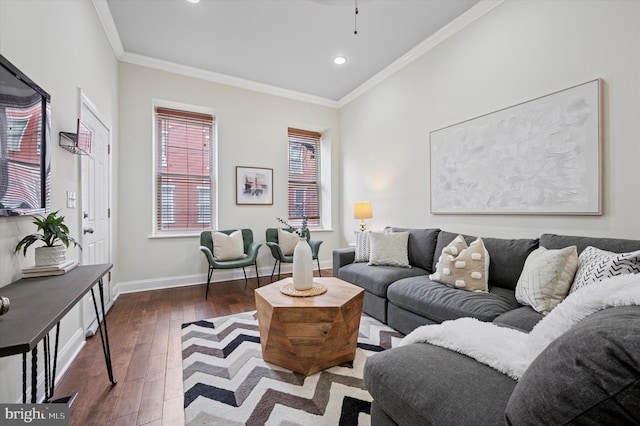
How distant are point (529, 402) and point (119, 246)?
167 inches

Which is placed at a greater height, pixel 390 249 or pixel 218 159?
pixel 218 159

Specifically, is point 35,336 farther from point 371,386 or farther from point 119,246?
point 119,246

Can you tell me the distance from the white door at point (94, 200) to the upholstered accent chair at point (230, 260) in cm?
102

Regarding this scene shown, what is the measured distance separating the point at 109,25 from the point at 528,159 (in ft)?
14.2

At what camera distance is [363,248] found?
320 cm

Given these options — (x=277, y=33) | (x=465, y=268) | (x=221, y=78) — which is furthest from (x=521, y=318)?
(x=221, y=78)

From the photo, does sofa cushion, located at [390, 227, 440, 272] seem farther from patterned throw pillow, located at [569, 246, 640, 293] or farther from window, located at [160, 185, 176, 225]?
window, located at [160, 185, 176, 225]

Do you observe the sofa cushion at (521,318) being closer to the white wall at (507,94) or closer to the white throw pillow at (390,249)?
the white wall at (507,94)

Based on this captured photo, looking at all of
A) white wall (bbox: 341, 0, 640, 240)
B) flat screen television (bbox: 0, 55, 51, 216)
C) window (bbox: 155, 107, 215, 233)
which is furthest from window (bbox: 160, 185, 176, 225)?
white wall (bbox: 341, 0, 640, 240)

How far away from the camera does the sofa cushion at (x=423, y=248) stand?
9.36 ft

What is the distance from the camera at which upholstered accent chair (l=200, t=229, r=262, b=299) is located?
135 inches

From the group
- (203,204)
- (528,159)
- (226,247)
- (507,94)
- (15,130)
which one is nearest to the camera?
(15,130)

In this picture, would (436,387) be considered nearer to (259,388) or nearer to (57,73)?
(259,388)

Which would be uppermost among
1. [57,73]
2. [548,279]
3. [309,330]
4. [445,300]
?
[57,73]
